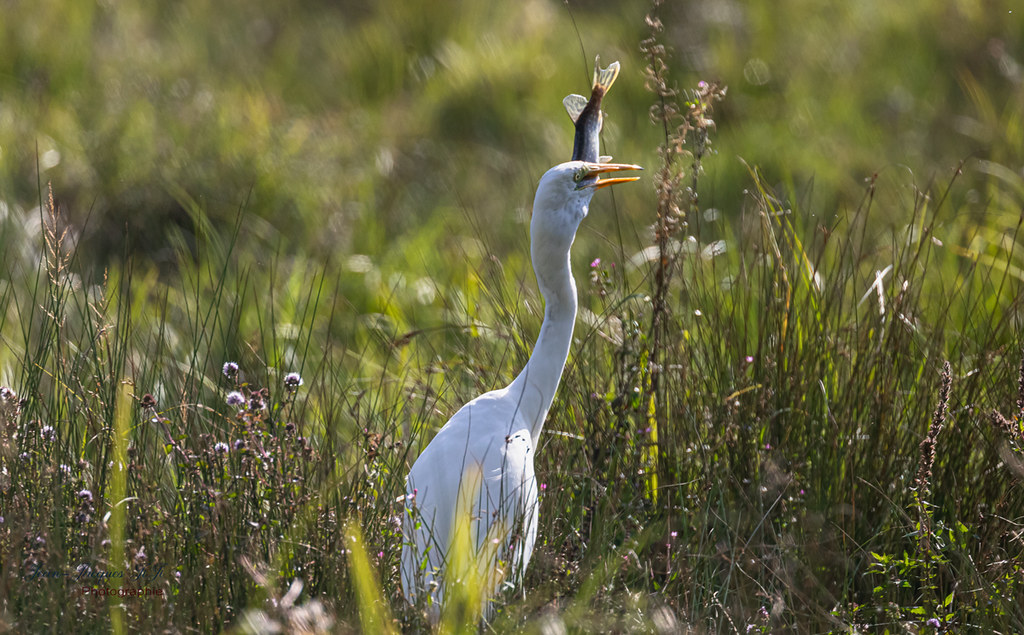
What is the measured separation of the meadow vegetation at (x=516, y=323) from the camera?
229 centimetres

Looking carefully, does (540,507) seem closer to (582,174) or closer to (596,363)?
(596,363)

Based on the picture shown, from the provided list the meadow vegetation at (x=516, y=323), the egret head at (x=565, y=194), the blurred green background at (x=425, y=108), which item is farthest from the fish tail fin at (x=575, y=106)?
the blurred green background at (x=425, y=108)

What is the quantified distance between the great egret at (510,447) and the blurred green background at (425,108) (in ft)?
8.47

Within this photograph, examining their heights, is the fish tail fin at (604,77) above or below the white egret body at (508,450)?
above

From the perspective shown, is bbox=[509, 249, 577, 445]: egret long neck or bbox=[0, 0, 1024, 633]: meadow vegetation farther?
bbox=[509, 249, 577, 445]: egret long neck

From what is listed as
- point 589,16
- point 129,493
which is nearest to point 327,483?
point 129,493

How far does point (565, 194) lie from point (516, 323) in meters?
0.89

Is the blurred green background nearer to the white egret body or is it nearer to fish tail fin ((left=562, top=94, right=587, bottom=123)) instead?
fish tail fin ((left=562, top=94, right=587, bottom=123))

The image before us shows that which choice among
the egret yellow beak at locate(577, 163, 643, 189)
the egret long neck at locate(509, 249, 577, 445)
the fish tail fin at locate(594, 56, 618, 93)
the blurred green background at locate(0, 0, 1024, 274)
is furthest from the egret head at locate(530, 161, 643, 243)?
the blurred green background at locate(0, 0, 1024, 274)

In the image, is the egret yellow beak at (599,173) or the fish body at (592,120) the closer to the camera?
the egret yellow beak at (599,173)

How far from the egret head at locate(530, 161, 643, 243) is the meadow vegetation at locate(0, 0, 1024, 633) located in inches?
13.3

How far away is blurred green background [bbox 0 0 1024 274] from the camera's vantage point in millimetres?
6102

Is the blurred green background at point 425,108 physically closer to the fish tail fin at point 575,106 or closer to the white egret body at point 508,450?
the fish tail fin at point 575,106

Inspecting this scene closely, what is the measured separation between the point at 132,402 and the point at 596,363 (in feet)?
4.42
